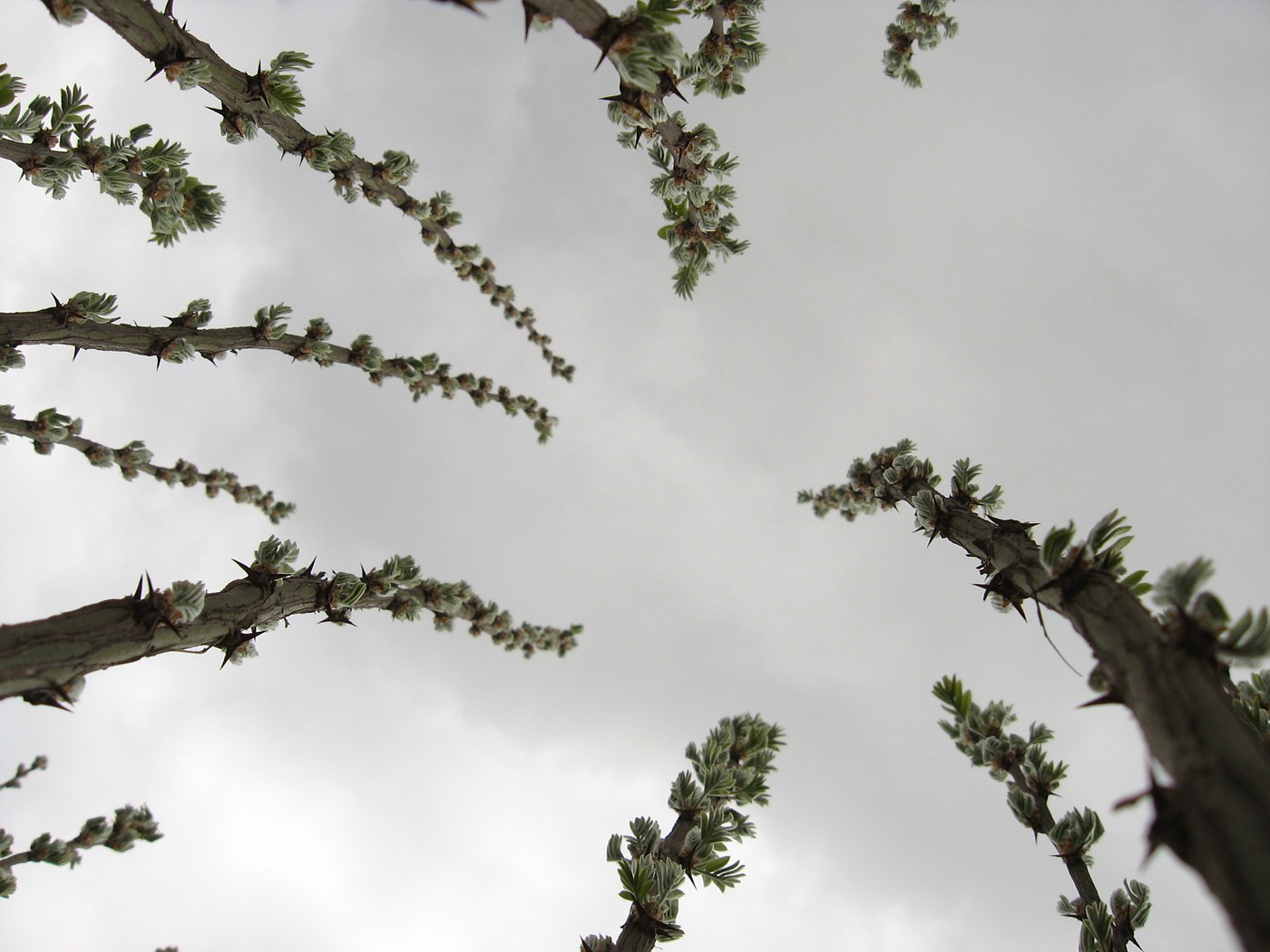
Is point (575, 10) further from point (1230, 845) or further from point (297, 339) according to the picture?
point (1230, 845)

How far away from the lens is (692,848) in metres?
3.24

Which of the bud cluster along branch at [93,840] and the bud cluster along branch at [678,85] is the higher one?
the bud cluster along branch at [678,85]

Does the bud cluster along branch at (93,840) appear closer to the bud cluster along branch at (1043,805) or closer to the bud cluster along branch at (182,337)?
the bud cluster along branch at (182,337)

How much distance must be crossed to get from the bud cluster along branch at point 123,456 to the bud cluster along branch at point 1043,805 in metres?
6.93

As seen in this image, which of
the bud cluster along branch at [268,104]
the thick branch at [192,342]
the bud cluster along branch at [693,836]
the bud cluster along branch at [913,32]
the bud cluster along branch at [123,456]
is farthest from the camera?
the bud cluster along branch at [913,32]

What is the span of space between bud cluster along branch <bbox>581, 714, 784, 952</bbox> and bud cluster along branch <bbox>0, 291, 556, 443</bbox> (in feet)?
14.0

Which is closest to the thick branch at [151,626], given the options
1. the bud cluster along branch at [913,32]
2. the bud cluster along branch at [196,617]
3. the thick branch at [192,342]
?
the bud cluster along branch at [196,617]

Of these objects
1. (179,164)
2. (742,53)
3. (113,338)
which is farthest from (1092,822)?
(179,164)

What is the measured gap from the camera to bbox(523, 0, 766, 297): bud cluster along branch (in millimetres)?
2811

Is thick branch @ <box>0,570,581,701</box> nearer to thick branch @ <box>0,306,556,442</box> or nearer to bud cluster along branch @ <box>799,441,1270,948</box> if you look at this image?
thick branch @ <box>0,306,556,442</box>

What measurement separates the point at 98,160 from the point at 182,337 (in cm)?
116

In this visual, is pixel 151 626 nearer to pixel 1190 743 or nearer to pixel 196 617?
pixel 196 617

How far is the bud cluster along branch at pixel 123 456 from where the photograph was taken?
15.5 ft

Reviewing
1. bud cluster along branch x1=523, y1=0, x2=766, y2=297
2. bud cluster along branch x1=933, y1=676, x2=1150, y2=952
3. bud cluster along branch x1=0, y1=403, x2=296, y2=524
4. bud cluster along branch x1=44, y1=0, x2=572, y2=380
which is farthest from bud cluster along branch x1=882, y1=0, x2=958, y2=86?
bud cluster along branch x1=0, y1=403, x2=296, y2=524
